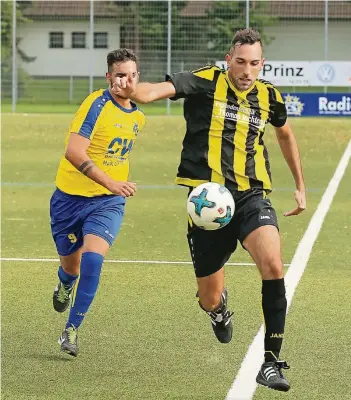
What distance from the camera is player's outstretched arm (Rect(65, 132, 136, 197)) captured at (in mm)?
7141

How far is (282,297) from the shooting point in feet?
22.5

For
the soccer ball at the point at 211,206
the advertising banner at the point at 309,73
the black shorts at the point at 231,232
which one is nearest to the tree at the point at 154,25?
the advertising banner at the point at 309,73

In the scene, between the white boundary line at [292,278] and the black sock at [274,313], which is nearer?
the white boundary line at [292,278]

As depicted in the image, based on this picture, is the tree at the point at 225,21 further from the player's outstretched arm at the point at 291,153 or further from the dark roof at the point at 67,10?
the player's outstretched arm at the point at 291,153

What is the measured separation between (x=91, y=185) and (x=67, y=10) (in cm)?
3916

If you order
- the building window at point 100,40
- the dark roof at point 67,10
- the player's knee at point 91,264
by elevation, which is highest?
the dark roof at point 67,10

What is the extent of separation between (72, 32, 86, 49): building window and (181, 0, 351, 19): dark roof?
455 cm

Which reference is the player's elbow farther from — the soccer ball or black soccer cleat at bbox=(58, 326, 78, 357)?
black soccer cleat at bbox=(58, 326, 78, 357)

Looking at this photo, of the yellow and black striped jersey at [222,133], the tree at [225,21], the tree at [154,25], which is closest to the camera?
the yellow and black striped jersey at [222,133]

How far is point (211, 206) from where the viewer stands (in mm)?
6926

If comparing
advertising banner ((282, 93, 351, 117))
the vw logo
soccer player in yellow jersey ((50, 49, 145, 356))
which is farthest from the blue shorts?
the vw logo

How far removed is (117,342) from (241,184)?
57.1 inches

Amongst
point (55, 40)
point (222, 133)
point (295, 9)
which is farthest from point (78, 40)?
point (222, 133)

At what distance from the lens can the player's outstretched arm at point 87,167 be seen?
7141 millimetres
